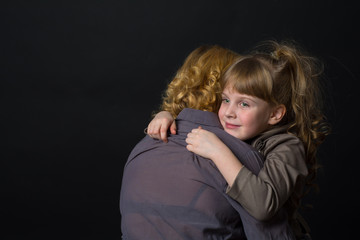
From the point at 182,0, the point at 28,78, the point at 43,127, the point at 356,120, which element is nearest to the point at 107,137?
the point at 43,127

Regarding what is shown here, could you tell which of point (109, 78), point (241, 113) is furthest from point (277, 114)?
point (109, 78)

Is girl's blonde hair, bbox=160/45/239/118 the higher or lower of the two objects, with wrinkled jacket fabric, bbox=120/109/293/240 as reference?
higher

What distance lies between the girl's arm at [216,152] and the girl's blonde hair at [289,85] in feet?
1.20

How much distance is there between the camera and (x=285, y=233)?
5.69 ft

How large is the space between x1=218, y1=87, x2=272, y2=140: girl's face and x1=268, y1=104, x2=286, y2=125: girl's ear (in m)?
0.05

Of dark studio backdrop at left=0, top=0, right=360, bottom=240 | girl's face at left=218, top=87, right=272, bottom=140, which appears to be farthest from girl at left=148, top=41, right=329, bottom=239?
dark studio backdrop at left=0, top=0, right=360, bottom=240

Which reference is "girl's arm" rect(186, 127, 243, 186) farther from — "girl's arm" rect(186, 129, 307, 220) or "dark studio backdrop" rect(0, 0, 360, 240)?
"dark studio backdrop" rect(0, 0, 360, 240)

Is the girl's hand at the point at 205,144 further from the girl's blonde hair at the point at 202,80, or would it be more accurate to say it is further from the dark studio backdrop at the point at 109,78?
the dark studio backdrop at the point at 109,78

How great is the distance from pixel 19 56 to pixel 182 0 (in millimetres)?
1483

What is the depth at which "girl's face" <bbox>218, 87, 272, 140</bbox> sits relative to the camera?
202cm

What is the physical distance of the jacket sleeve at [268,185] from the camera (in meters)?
1.63

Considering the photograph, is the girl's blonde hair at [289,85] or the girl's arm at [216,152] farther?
the girl's blonde hair at [289,85]

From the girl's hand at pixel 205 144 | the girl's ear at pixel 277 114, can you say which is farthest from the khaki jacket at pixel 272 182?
the girl's ear at pixel 277 114

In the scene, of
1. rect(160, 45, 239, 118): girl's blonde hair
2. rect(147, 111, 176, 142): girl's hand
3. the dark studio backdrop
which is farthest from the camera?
the dark studio backdrop
